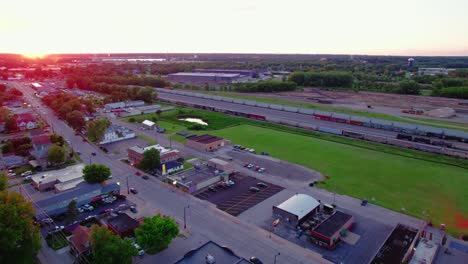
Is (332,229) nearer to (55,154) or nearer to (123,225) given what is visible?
(123,225)

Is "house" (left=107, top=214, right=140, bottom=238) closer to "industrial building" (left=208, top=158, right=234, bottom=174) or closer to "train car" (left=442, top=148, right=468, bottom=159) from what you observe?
"industrial building" (left=208, top=158, right=234, bottom=174)

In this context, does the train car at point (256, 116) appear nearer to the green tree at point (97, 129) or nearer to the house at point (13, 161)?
the green tree at point (97, 129)

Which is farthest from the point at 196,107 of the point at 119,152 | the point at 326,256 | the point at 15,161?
the point at 326,256

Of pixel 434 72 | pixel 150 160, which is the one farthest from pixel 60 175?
pixel 434 72

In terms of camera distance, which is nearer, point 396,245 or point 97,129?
point 396,245

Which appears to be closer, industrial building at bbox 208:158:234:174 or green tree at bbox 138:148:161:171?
industrial building at bbox 208:158:234:174

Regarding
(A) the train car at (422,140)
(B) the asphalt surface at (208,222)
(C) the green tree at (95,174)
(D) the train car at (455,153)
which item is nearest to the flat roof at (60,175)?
(C) the green tree at (95,174)

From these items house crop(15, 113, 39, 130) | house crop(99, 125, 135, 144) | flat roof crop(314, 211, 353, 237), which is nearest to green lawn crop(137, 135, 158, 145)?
house crop(99, 125, 135, 144)

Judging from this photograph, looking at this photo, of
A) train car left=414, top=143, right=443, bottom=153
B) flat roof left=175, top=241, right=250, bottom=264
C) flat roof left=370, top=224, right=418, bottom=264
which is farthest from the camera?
train car left=414, top=143, right=443, bottom=153
